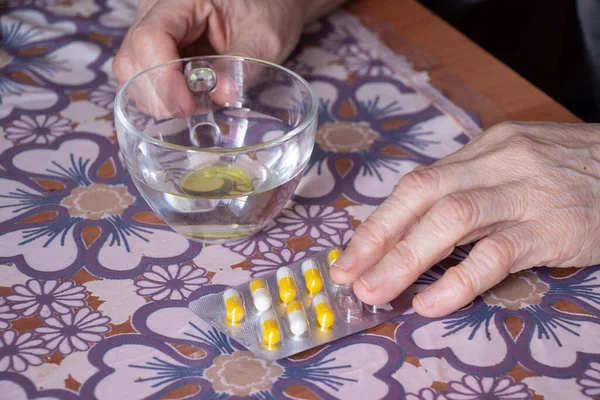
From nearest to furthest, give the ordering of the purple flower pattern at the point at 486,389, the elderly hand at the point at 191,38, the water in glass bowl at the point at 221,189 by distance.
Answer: the purple flower pattern at the point at 486,389 → the water in glass bowl at the point at 221,189 → the elderly hand at the point at 191,38

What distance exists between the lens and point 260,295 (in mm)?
634

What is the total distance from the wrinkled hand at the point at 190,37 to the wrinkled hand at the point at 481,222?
0.27 meters

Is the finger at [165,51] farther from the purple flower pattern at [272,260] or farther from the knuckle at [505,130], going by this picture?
the knuckle at [505,130]

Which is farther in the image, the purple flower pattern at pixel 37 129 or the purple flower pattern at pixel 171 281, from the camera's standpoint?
the purple flower pattern at pixel 37 129

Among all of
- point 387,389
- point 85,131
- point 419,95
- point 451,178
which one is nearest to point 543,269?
point 451,178

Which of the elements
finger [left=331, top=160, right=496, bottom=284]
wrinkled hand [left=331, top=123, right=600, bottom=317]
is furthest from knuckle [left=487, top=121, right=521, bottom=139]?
finger [left=331, top=160, right=496, bottom=284]

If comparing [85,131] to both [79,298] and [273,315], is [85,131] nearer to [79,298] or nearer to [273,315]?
[79,298]

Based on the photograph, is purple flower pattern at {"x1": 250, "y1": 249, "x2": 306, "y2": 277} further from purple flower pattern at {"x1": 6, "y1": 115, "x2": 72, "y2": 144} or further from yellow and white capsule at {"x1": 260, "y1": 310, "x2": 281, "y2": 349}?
purple flower pattern at {"x1": 6, "y1": 115, "x2": 72, "y2": 144}

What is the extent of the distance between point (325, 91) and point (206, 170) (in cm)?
32

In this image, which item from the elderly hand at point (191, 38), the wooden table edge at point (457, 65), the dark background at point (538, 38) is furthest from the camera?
the dark background at point (538, 38)

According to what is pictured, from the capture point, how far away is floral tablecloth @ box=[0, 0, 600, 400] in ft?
1.91

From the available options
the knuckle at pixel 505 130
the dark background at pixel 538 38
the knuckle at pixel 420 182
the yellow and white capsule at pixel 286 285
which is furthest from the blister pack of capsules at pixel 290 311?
the dark background at pixel 538 38

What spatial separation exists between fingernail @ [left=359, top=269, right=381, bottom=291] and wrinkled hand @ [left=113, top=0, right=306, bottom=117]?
299 millimetres

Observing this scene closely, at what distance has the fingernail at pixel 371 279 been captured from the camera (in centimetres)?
63
